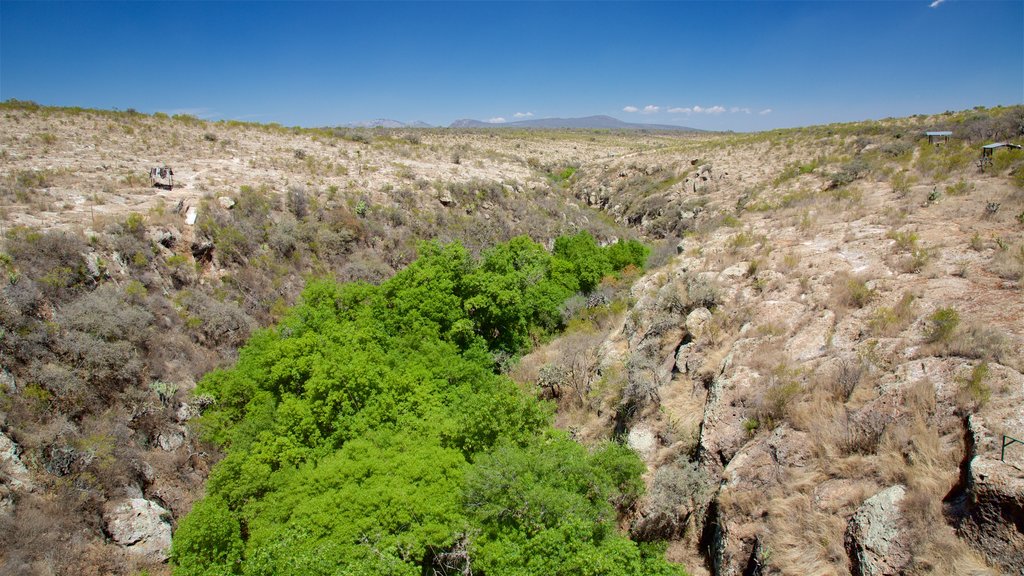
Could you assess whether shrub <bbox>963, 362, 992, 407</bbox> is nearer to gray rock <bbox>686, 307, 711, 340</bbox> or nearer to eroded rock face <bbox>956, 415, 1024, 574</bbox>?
eroded rock face <bbox>956, 415, 1024, 574</bbox>

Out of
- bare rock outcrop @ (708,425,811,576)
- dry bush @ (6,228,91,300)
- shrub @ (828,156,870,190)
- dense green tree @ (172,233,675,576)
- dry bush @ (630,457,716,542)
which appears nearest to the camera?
bare rock outcrop @ (708,425,811,576)

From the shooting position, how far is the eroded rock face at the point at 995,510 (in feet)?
18.2


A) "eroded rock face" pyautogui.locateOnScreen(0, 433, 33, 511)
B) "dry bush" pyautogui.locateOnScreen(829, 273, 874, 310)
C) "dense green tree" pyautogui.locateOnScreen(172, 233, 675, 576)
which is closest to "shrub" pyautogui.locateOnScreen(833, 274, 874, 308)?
"dry bush" pyautogui.locateOnScreen(829, 273, 874, 310)

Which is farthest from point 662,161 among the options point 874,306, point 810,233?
point 874,306

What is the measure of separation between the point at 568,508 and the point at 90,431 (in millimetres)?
13124

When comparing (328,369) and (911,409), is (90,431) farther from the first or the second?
(911,409)

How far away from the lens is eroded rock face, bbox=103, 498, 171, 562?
11.2 meters

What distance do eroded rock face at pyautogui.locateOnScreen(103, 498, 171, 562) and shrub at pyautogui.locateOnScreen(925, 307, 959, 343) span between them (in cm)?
1850

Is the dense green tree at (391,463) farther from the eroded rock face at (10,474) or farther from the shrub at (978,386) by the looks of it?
the shrub at (978,386)

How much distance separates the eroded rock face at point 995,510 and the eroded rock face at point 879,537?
710 millimetres

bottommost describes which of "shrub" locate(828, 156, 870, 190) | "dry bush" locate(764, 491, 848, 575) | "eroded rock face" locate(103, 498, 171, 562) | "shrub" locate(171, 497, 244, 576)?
"eroded rock face" locate(103, 498, 171, 562)

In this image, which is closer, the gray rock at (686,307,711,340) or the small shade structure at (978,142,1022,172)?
the gray rock at (686,307,711,340)

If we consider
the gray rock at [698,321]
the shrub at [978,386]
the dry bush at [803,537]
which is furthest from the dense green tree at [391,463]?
the shrub at [978,386]

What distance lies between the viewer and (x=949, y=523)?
615 centimetres
